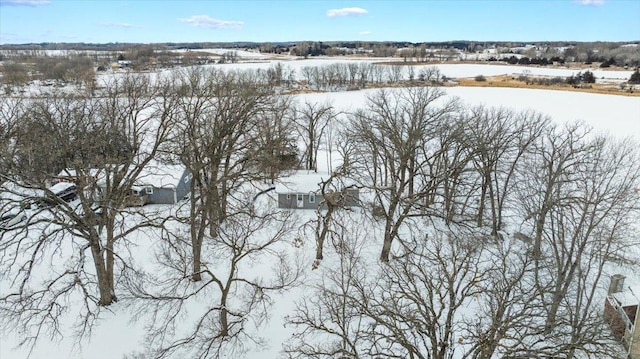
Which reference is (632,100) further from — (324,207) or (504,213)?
(324,207)

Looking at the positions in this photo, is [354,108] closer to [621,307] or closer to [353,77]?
[353,77]

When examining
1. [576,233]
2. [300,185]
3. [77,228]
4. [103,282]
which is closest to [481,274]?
[576,233]

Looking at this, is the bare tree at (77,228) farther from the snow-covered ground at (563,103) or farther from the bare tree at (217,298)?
the snow-covered ground at (563,103)

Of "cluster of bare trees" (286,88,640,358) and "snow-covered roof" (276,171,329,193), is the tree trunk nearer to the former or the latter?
"cluster of bare trees" (286,88,640,358)

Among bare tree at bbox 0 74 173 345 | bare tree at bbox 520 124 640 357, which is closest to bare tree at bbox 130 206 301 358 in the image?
bare tree at bbox 0 74 173 345

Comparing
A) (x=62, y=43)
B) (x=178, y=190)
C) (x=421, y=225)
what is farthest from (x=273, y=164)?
(x=62, y=43)

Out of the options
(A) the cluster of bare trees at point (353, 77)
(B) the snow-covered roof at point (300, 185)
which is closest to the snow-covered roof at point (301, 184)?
(B) the snow-covered roof at point (300, 185)
